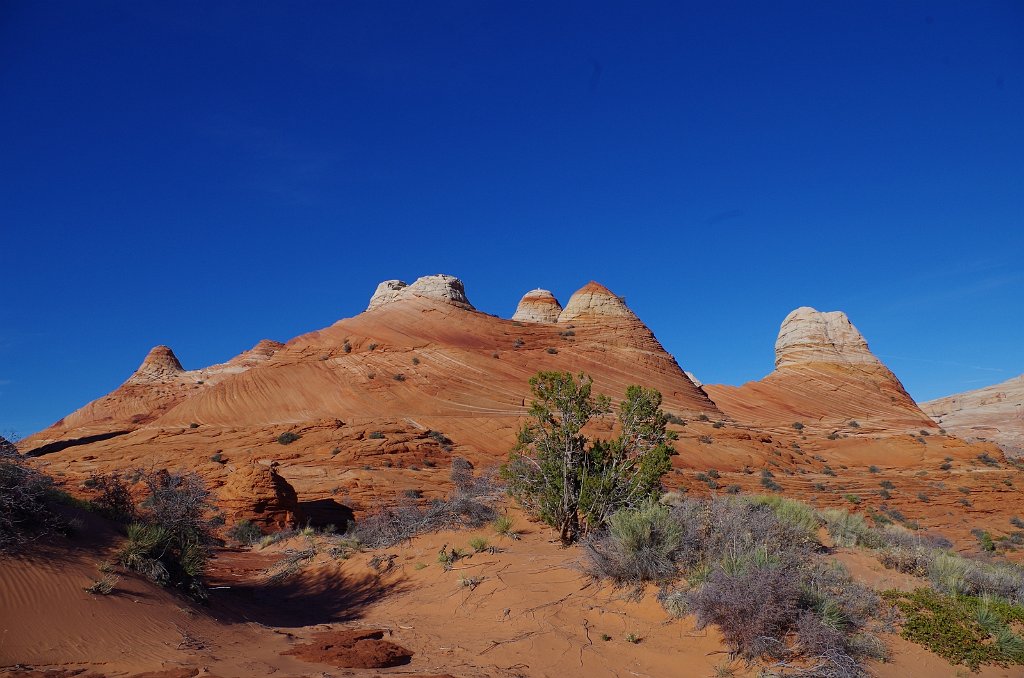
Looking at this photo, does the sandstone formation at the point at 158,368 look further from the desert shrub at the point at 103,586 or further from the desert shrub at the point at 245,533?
the desert shrub at the point at 103,586

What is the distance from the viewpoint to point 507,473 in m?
10.0

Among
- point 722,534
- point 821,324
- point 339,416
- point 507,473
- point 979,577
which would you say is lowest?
point 979,577

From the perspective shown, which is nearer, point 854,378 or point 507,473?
point 507,473

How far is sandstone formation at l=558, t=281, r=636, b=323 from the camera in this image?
46625 millimetres

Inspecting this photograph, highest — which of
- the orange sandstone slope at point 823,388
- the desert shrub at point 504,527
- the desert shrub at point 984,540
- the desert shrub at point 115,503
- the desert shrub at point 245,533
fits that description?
the orange sandstone slope at point 823,388

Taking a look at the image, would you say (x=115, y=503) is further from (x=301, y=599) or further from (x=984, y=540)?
(x=984, y=540)

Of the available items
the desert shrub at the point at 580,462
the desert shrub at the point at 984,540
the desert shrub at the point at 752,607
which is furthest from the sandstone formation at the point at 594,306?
the desert shrub at the point at 752,607

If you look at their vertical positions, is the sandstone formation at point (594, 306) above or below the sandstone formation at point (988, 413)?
above

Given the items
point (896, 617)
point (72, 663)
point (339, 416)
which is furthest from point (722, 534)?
point (339, 416)

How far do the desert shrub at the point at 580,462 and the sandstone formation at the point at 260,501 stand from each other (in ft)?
→ 25.4

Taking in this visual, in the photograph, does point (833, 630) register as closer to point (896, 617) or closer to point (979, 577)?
point (896, 617)

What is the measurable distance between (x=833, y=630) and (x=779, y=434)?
32978 mm

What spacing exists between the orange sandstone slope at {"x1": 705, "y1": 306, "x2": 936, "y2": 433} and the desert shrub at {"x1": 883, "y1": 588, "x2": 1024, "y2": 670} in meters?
34.5

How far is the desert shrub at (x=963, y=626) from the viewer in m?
5.41
